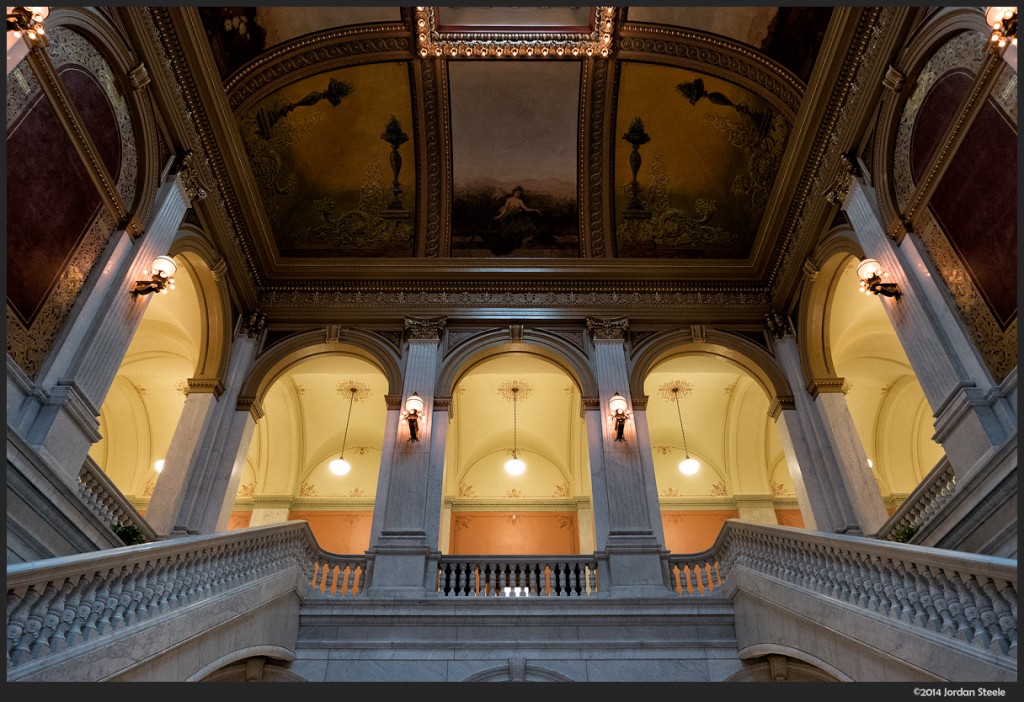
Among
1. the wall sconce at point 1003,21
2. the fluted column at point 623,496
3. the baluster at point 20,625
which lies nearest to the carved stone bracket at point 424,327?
the fluted column at point 623,496

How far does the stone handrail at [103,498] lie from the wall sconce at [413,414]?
3605mm

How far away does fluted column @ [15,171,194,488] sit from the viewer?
6098 mm

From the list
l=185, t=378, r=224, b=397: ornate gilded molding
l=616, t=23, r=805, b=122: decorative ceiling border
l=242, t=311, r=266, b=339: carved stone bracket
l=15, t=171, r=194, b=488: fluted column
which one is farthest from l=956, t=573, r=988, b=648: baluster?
l=242, t=311, r=266, b=339: carved stone bracket

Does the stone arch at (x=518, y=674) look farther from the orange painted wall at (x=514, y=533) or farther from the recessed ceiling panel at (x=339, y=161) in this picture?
the recessed ceiling panel at (x=339, y=161)

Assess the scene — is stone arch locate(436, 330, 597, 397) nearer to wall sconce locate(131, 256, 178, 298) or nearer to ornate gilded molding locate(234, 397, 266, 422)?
ornate gilded molding locate(234, 397, 266, 422)

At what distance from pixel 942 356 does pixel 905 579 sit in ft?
11.0

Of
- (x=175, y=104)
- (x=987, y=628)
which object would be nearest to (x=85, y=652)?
(x=987, y=628)

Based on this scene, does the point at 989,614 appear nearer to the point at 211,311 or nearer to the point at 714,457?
the point at 211,311

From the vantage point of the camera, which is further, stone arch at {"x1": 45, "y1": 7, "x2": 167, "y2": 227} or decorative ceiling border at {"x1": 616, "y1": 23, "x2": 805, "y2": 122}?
decorative ceiling border at {"x1": 616, "y1": 23, "x2": 805, "y2": 122}

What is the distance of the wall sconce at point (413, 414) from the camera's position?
9766 millimetres

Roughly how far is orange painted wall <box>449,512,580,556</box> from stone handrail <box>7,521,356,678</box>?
8040 millimetres

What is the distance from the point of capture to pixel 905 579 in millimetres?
4520

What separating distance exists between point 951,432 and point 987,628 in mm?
3529

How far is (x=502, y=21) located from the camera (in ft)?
36.5
